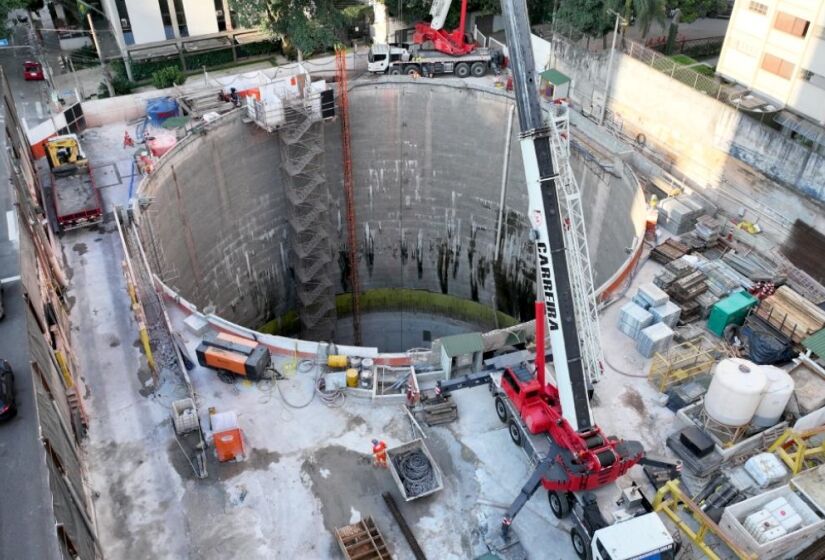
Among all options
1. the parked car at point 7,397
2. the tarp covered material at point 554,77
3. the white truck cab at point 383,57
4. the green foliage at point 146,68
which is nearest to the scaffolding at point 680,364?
the parked car at point 7,397

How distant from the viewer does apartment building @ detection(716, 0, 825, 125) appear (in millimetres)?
34938

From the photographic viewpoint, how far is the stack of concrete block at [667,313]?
28906 mm

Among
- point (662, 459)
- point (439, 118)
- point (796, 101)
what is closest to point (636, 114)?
point (796, 101)

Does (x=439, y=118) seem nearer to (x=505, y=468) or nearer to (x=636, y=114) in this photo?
(x=636, y=114)

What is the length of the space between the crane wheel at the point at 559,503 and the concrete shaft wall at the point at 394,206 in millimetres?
17367

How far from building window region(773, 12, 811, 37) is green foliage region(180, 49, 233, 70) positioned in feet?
139

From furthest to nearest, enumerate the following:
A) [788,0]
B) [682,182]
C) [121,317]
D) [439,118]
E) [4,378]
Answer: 1. [439,118]
2. [682,182]
3. [788,0]
4. [121,317]
5. [4,378]

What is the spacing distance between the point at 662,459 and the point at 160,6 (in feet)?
169

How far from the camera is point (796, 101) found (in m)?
36.7

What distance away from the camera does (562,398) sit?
21.5 metres

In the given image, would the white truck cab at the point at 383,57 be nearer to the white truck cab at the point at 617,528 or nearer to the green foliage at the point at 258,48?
the green foliage at the point at 258,48

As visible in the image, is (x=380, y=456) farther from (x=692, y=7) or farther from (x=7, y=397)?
(x=692, y=7)

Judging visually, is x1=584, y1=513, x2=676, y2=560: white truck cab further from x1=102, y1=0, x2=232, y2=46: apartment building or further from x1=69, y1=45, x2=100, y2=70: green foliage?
x1=69, y1=45, x2=100, y2=70: green foliage

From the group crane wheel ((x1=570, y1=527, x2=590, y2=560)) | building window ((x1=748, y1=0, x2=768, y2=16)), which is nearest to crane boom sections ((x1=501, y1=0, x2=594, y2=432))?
crane wheel ((x1=570, y1=527, x2=590, y2=560))
